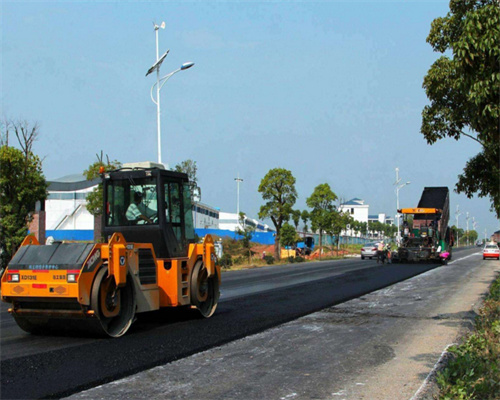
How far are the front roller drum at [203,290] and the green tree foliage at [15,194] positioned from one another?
13128mm

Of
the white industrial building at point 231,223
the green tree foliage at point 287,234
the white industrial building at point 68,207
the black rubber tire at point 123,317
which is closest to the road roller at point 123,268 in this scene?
the black rubber tire at point 123,317

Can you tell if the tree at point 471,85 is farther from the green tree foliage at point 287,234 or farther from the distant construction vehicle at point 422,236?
the green tree foliage at point 287,234

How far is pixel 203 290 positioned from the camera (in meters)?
11.3

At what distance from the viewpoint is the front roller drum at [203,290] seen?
1064 centimetres

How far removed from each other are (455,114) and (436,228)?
76.9 feet

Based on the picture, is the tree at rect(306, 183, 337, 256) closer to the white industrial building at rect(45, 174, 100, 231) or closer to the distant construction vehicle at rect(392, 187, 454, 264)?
the distant construction vehicle at rect(392, 187, 454, 264)

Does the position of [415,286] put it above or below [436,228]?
below

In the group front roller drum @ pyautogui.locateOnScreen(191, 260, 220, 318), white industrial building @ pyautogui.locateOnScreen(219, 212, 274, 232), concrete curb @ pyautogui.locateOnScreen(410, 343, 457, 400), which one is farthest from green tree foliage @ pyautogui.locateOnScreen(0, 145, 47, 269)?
white industrial building @ pyautogui.locateOnScreen(219, 212, 274, 232)

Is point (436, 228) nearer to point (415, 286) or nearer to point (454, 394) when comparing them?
point (415, 286)

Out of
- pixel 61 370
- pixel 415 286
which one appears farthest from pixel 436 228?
pixel 61 370

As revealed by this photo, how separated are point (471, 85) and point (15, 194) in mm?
19172

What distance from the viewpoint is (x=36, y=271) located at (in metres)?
8.37

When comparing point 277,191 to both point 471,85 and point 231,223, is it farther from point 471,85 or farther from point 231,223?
point 231,223

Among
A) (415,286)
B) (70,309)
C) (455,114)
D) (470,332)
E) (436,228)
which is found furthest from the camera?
(436,228)
